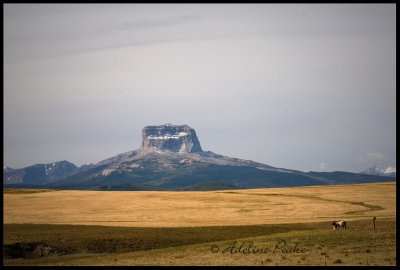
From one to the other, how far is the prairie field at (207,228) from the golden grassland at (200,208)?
0.16m

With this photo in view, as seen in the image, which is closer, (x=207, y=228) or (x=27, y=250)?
(x=27, y=250)

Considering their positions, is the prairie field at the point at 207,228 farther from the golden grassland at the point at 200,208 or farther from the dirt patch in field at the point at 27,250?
the dirt patch in field at the point at 27,250

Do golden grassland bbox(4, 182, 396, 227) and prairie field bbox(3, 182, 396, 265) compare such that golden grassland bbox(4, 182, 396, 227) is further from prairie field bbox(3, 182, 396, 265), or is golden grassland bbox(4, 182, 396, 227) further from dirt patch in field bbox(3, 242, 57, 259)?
dirt patch in field bbox(3, 242, 57, 259)

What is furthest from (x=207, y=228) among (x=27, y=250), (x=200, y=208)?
(x=200, y=208)

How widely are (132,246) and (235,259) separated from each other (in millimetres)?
13533

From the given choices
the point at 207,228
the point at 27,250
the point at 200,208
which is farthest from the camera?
the point at 200,208

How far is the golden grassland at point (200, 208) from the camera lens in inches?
2645

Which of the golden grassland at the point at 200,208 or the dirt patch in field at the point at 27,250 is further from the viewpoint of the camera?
the golden grassland at the point at 200,208

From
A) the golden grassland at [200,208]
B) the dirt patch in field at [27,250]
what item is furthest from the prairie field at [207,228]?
the dirt patch in field at [27,250]

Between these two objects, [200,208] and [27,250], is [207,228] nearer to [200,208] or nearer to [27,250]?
[27,250]

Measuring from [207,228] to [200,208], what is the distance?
26.3 metres

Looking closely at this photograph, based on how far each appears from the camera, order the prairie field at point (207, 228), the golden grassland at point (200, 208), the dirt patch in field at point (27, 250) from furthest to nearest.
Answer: the golden grassland at point (200, 208) < the dirt patch in field at point (27, 250) < the prairie field at point (207, 228)

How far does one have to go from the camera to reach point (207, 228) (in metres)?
56.5

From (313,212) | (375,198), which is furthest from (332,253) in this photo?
(375,198)
